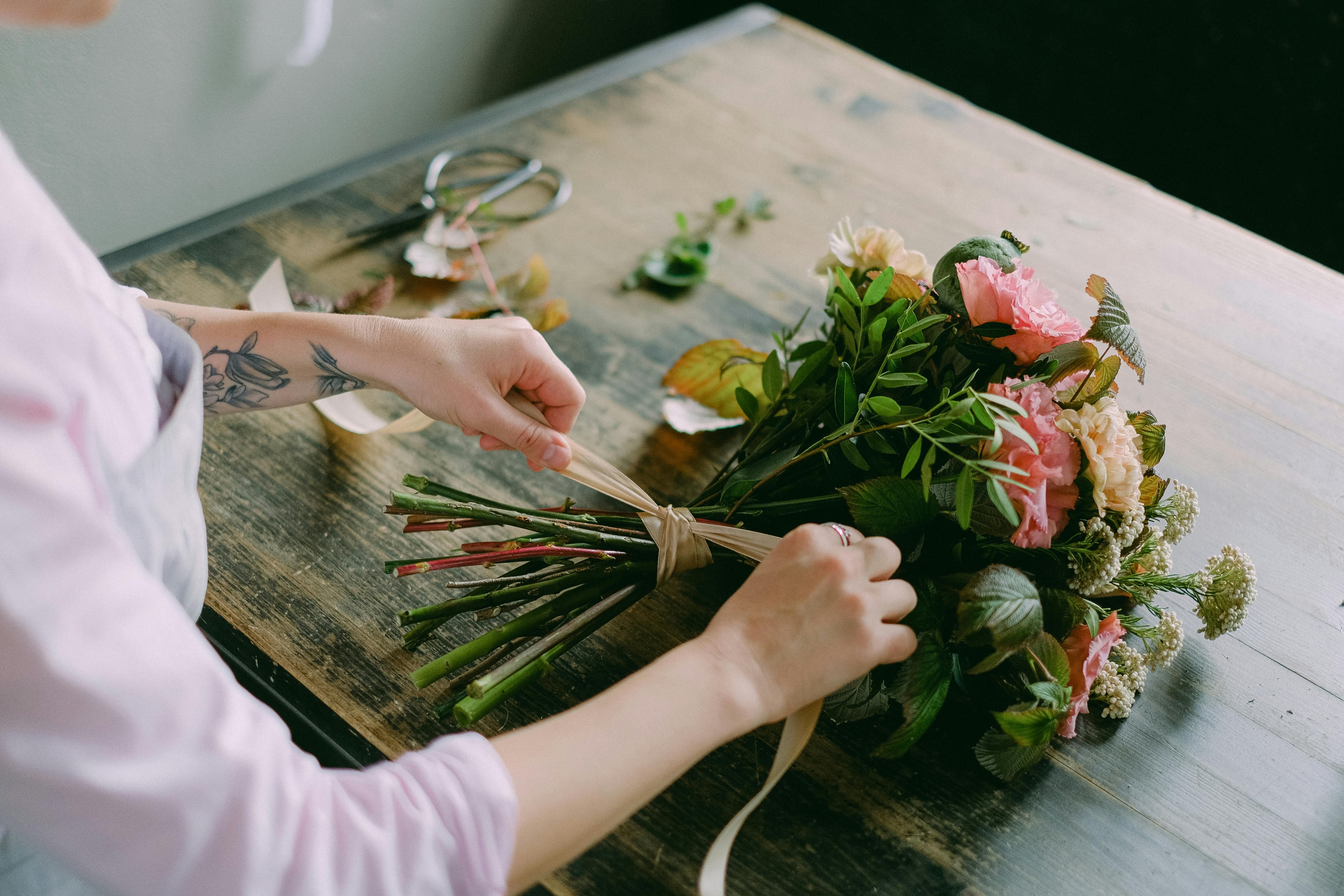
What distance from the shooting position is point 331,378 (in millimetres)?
792

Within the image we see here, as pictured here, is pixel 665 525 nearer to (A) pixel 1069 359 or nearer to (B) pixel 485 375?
(B) pixel 485 375

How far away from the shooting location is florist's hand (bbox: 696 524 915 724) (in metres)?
0.59

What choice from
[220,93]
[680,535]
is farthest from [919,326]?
[220,93]

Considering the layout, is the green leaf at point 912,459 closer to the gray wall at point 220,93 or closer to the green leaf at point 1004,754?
the green leaf at point 1004,754

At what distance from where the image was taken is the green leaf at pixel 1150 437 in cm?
70

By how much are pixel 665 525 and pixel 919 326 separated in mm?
261

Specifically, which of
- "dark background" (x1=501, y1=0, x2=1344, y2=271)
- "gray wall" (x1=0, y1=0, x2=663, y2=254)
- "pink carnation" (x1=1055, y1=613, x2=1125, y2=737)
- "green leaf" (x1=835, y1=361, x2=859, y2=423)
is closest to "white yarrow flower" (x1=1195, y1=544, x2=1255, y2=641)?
"pink carnation" (x1=1055, y1=613, x2=1125, y2=737)

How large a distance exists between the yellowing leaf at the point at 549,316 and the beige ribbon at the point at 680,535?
0.25 meters

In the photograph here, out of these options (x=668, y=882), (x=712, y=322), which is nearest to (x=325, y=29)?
(x=712, y=322)

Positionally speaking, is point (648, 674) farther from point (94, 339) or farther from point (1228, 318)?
point (1228, 318)

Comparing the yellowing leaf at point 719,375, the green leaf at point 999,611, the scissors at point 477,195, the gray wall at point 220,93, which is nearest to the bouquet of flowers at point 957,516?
the green leaf at point 999,611

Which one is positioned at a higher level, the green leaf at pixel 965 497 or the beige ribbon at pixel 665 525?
the green leaf at pixel 965 497

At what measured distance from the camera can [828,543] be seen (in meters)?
0.63

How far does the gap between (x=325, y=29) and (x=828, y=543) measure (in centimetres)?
153
